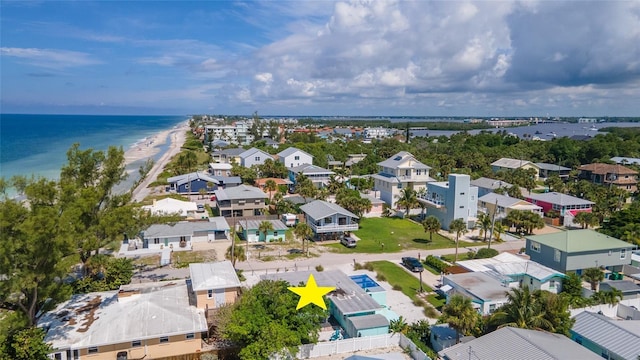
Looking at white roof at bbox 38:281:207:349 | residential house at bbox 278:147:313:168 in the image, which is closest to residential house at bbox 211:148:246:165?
residential house at bbox 278:147:313:168

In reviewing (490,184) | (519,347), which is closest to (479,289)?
(519,347)

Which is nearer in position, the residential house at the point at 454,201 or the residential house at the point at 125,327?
the residential house at the point at 125,327

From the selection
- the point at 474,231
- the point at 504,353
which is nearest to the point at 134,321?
the point at 504,353

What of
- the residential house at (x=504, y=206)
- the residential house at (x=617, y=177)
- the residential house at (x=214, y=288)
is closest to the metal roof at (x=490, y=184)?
the residential house at (x=504, y=206)

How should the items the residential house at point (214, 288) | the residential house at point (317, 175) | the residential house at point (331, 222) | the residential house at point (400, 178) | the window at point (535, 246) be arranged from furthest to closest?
1. the residential house at point (317, 175)
2. the residential house at point (400, 178)
3. the residential house at point (331, 222)
4. the window at point (535, 246)
5. the residential house at point (214, 288)

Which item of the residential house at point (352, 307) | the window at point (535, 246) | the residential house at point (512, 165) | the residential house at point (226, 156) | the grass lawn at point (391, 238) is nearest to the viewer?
the residential house at point (352, 307)

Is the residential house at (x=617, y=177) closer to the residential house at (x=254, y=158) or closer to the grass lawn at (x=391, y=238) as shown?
the grass lawn at (x=391, y=238)

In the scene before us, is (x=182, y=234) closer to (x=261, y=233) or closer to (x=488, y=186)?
(x=261, y=233)
